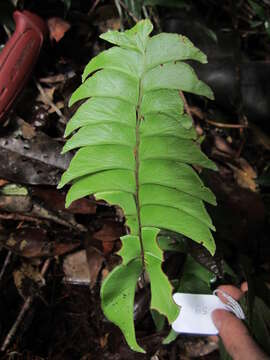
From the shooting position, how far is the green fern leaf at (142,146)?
34.6 inches

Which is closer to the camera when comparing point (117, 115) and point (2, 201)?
point (117, 115)

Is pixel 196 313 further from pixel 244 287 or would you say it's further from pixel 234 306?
pixel 244 287

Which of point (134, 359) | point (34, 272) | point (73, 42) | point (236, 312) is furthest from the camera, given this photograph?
point (73, 42)

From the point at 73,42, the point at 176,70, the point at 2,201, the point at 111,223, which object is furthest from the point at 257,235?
the point at 73,42

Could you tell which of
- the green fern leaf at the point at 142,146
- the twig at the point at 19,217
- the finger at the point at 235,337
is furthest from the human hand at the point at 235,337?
the twig at the point at 19,217

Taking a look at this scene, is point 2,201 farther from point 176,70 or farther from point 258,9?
point 258,9

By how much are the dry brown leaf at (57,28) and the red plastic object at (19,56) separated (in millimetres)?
99

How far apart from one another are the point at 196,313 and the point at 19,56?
108 cm

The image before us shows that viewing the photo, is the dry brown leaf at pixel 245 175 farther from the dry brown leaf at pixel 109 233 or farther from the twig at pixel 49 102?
the twig at pixel 49 102

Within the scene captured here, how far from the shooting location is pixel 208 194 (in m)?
0.91

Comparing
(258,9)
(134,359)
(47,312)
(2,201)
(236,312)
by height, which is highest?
(258,9)

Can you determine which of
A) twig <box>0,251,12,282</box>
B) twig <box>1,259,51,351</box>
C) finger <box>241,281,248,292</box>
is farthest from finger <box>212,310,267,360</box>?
twig <box>0,251,12,282</box>

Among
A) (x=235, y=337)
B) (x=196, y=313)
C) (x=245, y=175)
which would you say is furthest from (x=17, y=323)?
(x=245, y=175)

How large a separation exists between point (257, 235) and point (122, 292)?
2.36 feet
